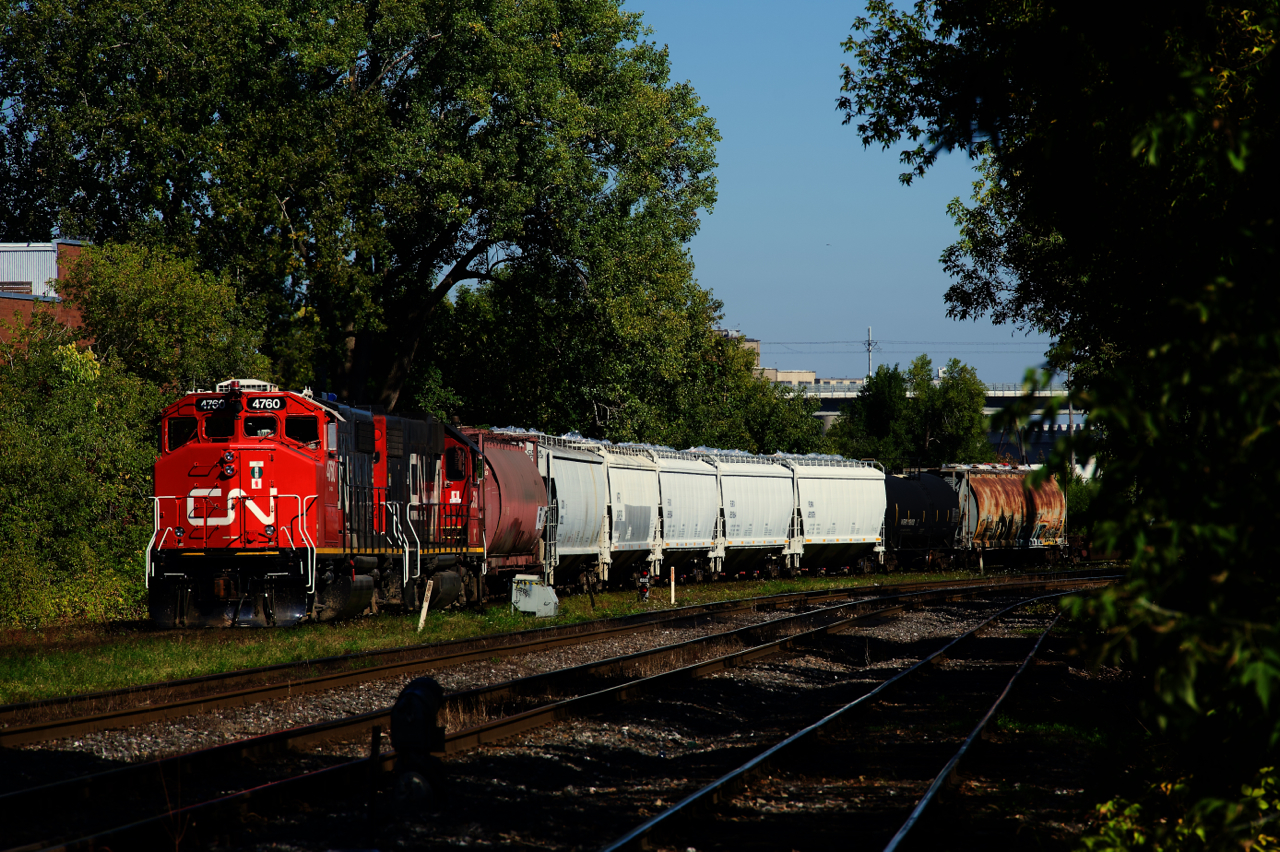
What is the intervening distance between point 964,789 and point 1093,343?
11287 mm

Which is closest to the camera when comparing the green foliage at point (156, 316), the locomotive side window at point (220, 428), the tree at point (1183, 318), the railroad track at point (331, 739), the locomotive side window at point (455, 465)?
the tree at point (1183, 318)

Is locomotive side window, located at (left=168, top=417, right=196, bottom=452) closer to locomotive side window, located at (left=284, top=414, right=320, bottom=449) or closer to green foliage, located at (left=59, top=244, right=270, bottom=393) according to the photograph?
locomotive side window, located at (left=284, top=414, right=320, bottom=449)

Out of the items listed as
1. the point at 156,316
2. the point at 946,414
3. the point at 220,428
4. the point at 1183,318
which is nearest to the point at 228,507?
the point at 220,428

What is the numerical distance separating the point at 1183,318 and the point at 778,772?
6.94m

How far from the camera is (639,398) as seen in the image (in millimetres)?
40562

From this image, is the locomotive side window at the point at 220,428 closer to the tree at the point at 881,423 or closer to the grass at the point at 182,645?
the grass at the point at 182,645

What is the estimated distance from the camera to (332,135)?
3603 cm

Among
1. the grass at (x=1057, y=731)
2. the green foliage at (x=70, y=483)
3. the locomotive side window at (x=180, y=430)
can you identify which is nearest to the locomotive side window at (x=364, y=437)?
the locomotive side window at (x=180, y=430)

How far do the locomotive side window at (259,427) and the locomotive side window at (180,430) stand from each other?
951 mm

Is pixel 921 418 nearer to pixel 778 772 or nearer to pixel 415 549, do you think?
pixel 415 549

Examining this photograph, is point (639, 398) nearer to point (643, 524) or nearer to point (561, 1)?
point (643, 524)

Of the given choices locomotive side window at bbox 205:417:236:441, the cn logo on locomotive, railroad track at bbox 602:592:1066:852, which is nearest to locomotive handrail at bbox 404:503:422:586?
the cn logo on locomotive

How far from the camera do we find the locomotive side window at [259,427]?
803 inches

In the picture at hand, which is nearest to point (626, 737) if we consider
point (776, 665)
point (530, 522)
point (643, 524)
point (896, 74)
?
point (776, 665)
